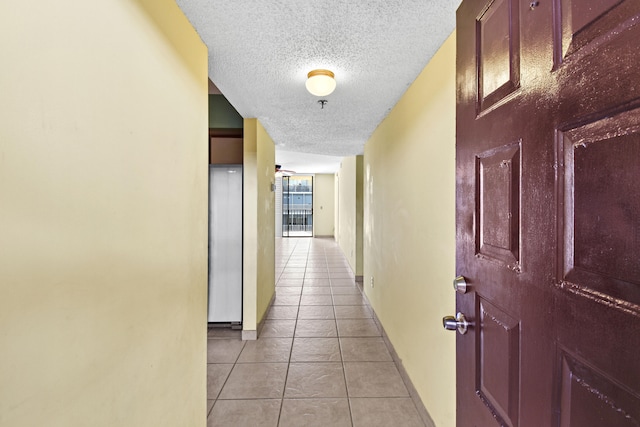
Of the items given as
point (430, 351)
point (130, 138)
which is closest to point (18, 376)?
point (130, 138)

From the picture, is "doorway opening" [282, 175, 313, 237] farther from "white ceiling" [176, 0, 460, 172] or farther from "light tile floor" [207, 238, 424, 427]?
"white ceiling" [176, 0, 460, 172]

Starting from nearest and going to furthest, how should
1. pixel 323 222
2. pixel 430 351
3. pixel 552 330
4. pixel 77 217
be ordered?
pixel 552 330 → pixel 77 217 → pixel 430 351 → pixel 323 222

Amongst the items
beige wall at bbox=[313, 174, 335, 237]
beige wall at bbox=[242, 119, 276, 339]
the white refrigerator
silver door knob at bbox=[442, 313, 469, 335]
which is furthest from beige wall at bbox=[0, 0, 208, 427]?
beige wall at bbox=[313, 174, 335, 237]

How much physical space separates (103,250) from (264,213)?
2.69 metres

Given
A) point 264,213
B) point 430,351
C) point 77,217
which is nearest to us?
point 77,217

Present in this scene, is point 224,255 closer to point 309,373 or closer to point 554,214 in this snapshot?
point 309,373

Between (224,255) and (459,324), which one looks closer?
(459,324)

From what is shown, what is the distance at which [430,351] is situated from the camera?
1.76 m

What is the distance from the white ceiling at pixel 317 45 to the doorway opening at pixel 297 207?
888cm

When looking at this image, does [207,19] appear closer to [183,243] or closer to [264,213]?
[183,243]

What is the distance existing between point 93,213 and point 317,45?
1298 mm

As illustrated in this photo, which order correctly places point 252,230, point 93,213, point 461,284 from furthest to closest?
point 252,230
point 461,284
point 93,213

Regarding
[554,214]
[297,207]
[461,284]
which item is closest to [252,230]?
[461,284]

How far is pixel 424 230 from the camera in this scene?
6.07 feet
